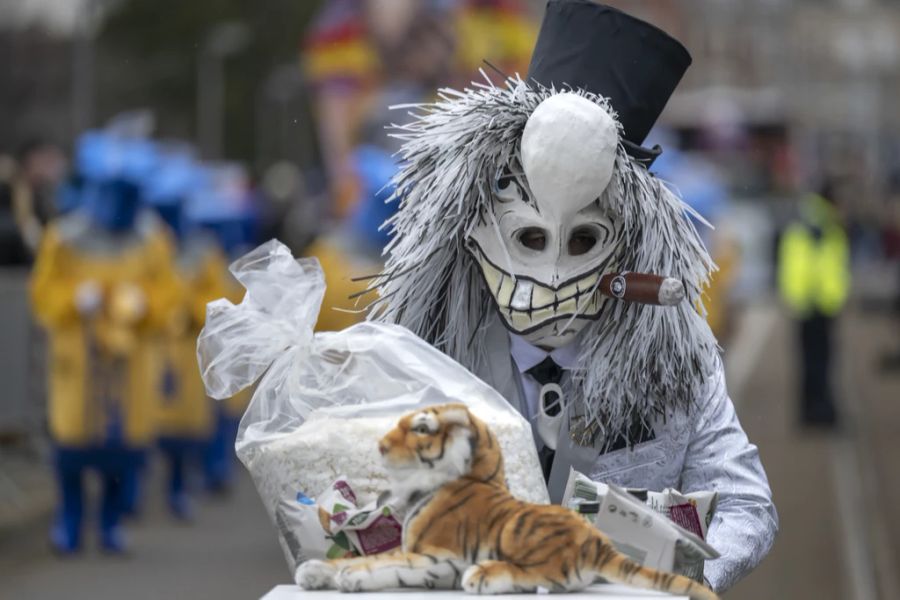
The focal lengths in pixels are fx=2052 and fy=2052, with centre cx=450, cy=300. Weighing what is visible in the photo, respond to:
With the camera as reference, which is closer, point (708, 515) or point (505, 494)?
point (505, 494)

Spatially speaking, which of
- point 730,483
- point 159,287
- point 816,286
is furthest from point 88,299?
point 816,286

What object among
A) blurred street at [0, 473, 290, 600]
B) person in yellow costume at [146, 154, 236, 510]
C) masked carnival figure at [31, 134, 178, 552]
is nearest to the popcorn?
blurred street at [0, 473, 290, 600]

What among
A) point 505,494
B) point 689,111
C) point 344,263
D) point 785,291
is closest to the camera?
point 505,494

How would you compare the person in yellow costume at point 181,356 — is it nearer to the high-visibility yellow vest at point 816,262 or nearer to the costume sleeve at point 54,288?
the costume sleeve at point 54,288

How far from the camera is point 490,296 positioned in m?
3.51

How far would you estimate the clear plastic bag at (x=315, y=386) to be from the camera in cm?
310

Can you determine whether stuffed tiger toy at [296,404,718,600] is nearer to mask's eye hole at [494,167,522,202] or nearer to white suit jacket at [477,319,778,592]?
white suit jacket at [477,319,778,592]

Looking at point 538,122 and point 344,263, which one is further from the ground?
point 538,122

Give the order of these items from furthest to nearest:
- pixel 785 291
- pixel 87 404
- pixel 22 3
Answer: pixel 22 3
pixel 785 291
pixel 87 404

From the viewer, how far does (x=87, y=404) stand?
9938mm

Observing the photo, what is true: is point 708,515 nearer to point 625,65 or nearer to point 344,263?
point 625,65

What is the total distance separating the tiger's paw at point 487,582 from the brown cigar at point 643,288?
641 mm

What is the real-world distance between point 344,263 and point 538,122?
300 inches

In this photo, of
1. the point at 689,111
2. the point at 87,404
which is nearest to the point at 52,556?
the point at 87,404
